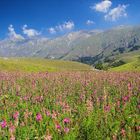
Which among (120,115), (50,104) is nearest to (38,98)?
(50,104)

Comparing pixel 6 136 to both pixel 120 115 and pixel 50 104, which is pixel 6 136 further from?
pixel 50 104

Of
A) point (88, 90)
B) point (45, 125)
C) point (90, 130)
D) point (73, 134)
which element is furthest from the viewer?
point (88, 90)

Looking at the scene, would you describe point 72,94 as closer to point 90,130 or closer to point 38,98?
point 38,98

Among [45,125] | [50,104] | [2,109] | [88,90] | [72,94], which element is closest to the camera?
[45,125]

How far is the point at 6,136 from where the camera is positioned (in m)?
6.54

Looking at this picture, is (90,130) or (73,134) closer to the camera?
(73,134)

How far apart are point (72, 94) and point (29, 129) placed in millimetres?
5766

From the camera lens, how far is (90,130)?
6.52 meters

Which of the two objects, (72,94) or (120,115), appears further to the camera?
(72,94)

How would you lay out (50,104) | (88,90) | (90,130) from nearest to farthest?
(90,130) < (50,104) < (88,90)

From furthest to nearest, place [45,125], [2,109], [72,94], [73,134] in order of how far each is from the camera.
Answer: [72,94] → [2,109] → [45,125] → [73,134]

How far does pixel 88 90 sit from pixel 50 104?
9.88ft

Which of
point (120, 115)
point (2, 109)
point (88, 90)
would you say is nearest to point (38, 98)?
point (2, 109)

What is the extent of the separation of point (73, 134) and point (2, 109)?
436 cm
